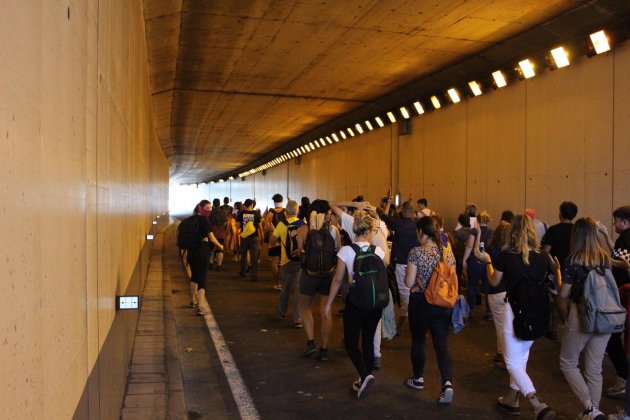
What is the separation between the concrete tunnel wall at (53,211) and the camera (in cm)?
145

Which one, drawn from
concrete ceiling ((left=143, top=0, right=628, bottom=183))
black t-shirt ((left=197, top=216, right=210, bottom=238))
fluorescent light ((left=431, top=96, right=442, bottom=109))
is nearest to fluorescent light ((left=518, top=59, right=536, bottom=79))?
concrete ceiling ((left=143, top=0, right=628, bottom=183))

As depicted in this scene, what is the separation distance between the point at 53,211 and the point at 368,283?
453cm

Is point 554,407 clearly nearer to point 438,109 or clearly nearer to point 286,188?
point 438,109

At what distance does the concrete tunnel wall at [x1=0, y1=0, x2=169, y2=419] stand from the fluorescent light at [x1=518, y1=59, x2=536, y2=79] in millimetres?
10613

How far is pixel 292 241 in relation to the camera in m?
9.74

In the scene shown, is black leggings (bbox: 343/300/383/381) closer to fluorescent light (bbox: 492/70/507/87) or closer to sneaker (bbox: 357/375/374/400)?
sneaker (bbox: 357/375/374/400)

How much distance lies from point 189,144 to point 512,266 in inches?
1156

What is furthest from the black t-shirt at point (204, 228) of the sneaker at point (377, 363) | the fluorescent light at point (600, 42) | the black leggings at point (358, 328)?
the fluorescent light at point (600, 42)

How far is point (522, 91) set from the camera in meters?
13.2

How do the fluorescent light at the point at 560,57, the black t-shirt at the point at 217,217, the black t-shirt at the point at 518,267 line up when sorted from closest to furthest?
the black t-shirt at the point at 518,267
the fluorescent light at the point at 560,57
the black t-shirt at the point at 217,217

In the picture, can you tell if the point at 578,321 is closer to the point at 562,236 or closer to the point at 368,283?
the point at 368,283

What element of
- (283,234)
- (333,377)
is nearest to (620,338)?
(333,377)

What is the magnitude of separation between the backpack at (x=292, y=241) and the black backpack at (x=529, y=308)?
446 cm

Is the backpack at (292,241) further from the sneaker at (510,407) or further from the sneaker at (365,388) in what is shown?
the sneaker at (510,407)
